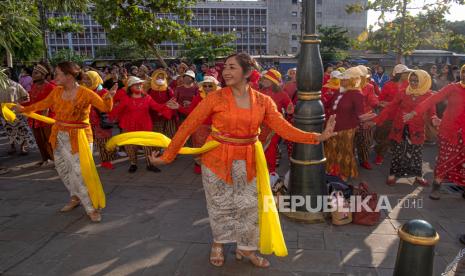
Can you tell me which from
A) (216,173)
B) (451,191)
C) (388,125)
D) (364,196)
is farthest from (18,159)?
(451,191)

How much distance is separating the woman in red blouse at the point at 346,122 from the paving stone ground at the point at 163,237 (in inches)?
24.0

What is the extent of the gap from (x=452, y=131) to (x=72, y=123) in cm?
468

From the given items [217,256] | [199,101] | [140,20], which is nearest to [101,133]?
[199,101]

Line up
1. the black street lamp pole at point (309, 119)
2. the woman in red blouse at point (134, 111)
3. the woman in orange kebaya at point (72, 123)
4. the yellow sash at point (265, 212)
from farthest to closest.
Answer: the woman in red blouse at point (134, 111) → the woman in orange kebaya at point (72, 123) → the black street lamp pole at point (309, 119) → the yellow sash at point (265, 212)

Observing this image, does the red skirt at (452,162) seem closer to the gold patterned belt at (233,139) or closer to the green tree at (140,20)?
the gold patterned belt at (233,139)

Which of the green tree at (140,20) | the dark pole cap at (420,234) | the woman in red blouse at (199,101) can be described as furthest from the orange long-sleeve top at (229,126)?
the green tree at (140,20)

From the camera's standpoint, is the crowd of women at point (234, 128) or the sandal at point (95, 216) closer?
the crowd of women at point (234, 128)

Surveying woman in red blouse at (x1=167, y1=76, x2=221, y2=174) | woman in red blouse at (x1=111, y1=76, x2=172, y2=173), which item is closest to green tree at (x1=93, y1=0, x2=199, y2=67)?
woman in red blouse at (x1=111, y1=76, x2=172, y2=173)

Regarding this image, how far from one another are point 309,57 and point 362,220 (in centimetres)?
195

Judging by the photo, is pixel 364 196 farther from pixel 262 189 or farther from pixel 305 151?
pixel 262 189

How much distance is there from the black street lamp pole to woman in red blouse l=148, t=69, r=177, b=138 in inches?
159

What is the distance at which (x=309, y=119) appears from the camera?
4.25 metres

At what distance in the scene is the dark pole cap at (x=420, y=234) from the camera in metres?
2.36

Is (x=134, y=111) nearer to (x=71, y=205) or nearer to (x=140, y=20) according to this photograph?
(x=71, y=205)
